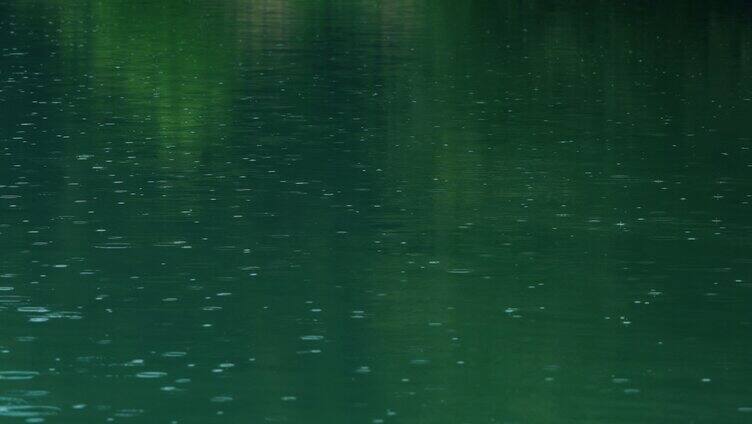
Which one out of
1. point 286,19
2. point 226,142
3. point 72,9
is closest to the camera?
point 226,142

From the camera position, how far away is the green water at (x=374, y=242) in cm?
1806

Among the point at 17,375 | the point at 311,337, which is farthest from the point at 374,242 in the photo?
the point at 17,375

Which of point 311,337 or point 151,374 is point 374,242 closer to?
point 311,337

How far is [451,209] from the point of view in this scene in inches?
1096

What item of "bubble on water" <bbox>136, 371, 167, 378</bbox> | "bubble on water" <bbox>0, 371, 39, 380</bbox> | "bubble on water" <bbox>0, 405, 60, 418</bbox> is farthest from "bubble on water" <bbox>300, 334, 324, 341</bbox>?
"bubble on water" <bbox>0, 405, 60, 418</bbox>

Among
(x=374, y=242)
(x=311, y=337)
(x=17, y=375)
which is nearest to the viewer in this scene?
(x=17, y=375)

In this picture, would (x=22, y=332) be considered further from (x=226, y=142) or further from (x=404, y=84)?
(x=404, y=84)

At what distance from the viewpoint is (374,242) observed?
Answer: 82.6ft

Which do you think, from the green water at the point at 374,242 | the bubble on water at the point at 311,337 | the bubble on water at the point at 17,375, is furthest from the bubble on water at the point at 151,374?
the bubble on water at the point at 311,337

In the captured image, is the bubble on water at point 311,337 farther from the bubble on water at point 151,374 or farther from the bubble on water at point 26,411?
the bubble on water at point 26,411

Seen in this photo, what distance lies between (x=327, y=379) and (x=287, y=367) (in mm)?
632

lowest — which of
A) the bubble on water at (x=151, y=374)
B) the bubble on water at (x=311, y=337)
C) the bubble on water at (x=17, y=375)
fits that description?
the bubble on water at (x=311, y=337)

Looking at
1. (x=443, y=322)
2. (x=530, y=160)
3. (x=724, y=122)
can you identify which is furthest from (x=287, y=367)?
(x=724, y=122)

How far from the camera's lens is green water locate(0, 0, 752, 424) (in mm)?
18062
